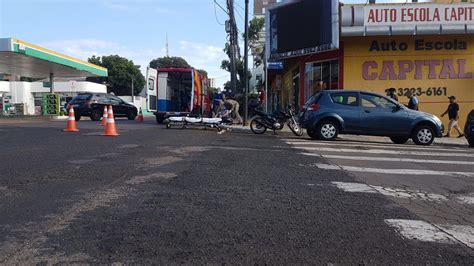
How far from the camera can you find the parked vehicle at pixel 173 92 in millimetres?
19781

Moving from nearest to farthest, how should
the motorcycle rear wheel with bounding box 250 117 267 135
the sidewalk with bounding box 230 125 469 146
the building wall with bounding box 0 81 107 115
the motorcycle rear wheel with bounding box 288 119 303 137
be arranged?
the sidewalk with bounding box 230 125 469 146
the motorcycle rear wheel with bounding box 288 119 303 137
the motorcycle rear wheel with bounding box 250 117 267 135
the building wall with bounding box 0 81 107 115

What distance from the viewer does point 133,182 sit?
6477mm

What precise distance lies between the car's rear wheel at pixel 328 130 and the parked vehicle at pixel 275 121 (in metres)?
1.81

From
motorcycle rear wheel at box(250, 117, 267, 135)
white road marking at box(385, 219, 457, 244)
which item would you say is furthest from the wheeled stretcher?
white road marking at box(385, 219, 457, 244)

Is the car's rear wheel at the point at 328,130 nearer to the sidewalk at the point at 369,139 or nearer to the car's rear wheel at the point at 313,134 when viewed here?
the car's rear wheel at the point at 313,134

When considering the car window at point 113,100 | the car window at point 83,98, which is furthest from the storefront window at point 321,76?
the car window at point 83,98

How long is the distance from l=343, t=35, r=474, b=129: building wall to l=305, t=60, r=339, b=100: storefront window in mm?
897

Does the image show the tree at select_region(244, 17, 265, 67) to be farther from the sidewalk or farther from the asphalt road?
the asphalt road

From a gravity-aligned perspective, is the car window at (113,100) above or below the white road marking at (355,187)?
above

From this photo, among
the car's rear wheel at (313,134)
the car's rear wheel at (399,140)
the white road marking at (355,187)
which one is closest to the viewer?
the white road marking at (355,187)

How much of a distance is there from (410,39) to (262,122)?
801cm

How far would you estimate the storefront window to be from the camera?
2004 centimetres

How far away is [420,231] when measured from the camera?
4535 millimetres

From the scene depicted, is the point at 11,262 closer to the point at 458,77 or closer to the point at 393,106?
the point at 393,106
